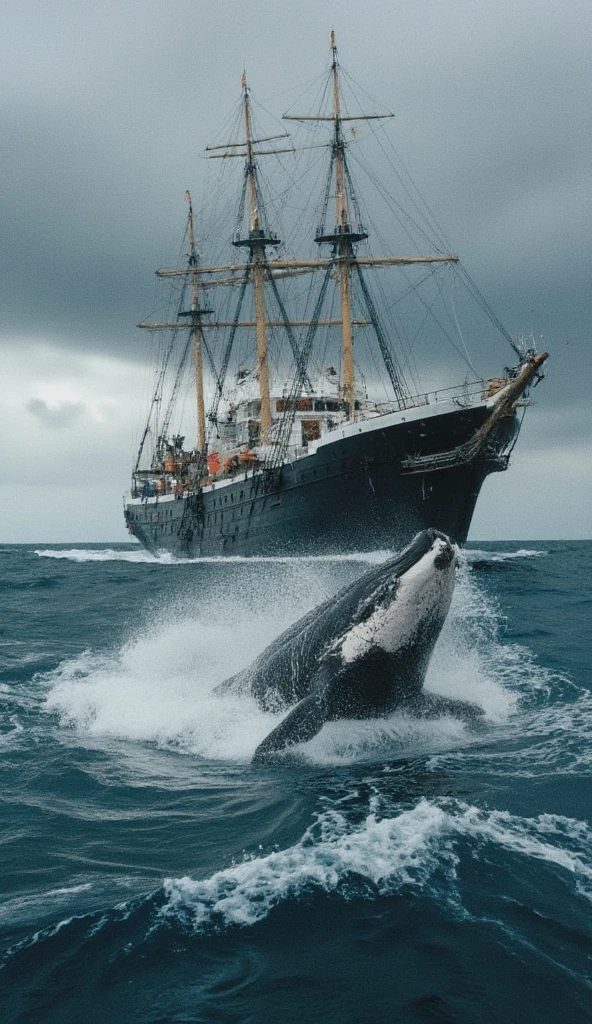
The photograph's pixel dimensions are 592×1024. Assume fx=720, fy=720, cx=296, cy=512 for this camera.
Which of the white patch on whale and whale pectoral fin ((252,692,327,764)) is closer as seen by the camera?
whale pectoral fin ((252,692,327,764))

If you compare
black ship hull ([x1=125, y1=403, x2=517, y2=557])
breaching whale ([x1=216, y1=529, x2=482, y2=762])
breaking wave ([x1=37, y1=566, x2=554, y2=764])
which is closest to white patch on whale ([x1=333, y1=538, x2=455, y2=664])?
breaching whale ([x1=216, y1=529, x2=482, y2=762])

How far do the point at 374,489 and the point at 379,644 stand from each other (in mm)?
26881

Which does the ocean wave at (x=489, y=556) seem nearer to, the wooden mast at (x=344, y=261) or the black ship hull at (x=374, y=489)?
the black ship hull at (x=374, y=489)

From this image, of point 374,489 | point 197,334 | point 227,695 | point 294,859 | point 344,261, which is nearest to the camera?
point 294,859

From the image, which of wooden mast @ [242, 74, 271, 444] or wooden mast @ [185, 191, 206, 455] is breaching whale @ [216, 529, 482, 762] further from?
wooden mast @ [185, 191, 206, 455]

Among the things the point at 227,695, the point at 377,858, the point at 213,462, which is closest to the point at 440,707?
the point at 227,695

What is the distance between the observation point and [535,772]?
7.43 m

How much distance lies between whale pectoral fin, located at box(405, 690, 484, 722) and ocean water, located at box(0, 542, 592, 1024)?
0.16m

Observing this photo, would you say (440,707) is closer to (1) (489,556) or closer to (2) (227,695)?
(2) (227,695)

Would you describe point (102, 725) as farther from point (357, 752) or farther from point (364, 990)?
point (364, 990)

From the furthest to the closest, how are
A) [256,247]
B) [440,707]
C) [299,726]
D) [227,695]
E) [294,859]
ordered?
[256,247] < [227,695] < [440,707] < [299,726] < [294,859]

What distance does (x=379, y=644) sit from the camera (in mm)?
7922

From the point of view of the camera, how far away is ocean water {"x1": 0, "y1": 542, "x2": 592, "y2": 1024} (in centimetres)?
387

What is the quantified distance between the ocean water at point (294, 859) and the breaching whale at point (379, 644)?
350 mm
